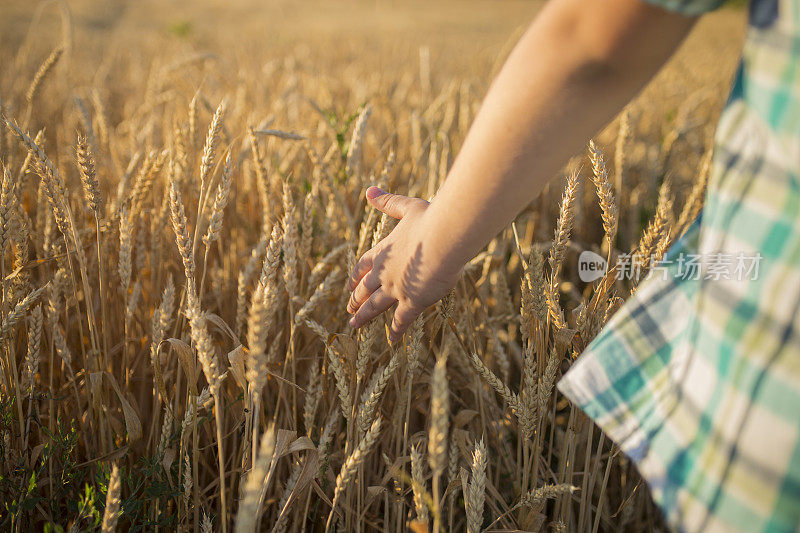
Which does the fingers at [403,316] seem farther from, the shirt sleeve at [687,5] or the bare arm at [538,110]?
the shirt sleeve at [687,5]

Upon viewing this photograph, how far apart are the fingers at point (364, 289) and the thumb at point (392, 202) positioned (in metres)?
0.11

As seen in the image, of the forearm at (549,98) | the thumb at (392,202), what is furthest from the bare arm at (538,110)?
the thumb at (392,202)

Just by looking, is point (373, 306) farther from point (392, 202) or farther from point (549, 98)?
point (549, 98)

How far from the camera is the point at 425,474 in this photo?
1.07 m

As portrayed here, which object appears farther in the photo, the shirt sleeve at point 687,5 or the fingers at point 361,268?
the fingers at point 361,268

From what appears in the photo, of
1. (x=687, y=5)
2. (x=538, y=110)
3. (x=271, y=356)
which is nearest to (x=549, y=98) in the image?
(x=538, y=110)

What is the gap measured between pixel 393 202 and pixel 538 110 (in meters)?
0.34

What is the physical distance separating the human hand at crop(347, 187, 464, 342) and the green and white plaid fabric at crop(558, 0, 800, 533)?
26cm

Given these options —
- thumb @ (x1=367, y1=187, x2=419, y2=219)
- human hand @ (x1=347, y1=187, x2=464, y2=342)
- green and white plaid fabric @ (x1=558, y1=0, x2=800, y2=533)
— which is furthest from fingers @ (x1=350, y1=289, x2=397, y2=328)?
green and white plaid fabric @ (x1=558, y1=0, x2=800, y2=533)

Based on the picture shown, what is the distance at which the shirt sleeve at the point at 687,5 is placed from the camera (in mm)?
490

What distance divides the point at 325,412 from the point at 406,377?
168mm

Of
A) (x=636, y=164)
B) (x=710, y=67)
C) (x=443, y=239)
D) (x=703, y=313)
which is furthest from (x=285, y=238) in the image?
(x=710, y=67)

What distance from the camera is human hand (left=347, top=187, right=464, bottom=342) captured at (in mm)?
721

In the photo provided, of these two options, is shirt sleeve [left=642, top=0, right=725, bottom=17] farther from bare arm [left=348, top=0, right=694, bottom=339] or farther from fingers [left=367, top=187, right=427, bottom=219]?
fingers [left=367, top=187, right=427, bottom=219]
